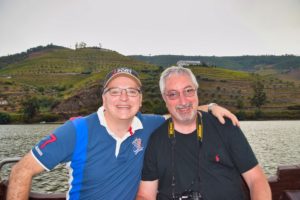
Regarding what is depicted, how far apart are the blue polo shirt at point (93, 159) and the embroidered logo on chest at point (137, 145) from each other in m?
0.13

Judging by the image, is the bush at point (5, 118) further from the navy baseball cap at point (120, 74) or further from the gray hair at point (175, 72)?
the gray hair at point (175, 72)

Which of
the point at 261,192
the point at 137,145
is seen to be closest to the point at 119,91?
the point at 137,145

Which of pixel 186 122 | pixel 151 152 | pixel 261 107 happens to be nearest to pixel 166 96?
pixel 186 122

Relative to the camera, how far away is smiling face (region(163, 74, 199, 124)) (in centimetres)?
453

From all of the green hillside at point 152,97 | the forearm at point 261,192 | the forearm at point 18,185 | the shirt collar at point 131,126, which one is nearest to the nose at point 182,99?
the shirt collar at point 131,126

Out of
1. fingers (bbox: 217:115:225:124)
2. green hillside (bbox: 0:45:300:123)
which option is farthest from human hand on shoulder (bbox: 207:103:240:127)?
green hillside (bbox: 0:45:300:123)

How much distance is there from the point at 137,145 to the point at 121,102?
0.66 m

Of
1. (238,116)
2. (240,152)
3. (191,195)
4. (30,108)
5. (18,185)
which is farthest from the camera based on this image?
(238,116)

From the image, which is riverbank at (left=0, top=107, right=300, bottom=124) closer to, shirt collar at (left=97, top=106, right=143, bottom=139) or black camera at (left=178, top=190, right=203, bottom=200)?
shirt collar at (left=97, top=106, right=143, bottom=139)

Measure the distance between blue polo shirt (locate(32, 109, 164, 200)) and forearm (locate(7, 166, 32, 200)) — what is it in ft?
0.99

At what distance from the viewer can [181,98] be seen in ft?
15.3


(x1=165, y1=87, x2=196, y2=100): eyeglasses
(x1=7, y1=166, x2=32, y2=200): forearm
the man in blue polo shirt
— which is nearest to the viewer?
(x1=7, y1=166, x2=32, y2=200): forearm

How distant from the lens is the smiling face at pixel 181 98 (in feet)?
14.9

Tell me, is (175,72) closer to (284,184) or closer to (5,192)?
(284,184)
